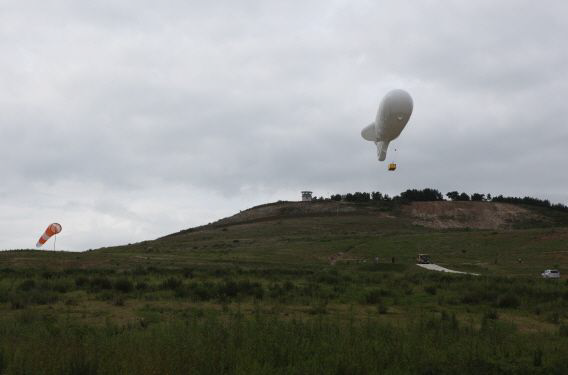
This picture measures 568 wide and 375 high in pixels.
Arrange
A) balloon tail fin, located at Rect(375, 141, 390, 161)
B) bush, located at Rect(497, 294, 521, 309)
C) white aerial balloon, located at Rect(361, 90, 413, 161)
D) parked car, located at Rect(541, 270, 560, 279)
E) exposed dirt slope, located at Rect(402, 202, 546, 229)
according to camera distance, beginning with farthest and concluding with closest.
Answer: exposed dirt slope, located at Rect(402, 202, 546, 229) → parked car, located at Rect(541, 270, 560, 279) → balloon tail fin, located at Rect(375, 141, 390, 161) → white aerial balloon, located at Rect(361, 90, 413, 161) → bush, located at Rect(497, 294, 521, 309)

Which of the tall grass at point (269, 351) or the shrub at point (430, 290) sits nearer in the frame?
the tall grass at point (269, 351)

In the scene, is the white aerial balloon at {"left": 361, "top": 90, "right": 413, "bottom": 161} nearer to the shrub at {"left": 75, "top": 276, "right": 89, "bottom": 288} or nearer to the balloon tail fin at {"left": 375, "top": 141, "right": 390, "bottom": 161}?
the balloon tail fin at {"left": 375, "top": 141, "right": 390, "bottom": 161}

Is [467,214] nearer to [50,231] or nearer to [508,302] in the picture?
[50,231]

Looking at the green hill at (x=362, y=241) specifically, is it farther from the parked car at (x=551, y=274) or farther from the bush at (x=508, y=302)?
the bush at (x=508, y=302)

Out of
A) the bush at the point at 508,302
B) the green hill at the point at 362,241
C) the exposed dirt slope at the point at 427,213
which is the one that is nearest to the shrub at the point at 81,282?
the green hill at the point at 362,241

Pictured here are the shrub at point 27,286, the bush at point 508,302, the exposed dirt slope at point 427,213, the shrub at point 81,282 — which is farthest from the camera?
the exposed dirt slope at point 427,213

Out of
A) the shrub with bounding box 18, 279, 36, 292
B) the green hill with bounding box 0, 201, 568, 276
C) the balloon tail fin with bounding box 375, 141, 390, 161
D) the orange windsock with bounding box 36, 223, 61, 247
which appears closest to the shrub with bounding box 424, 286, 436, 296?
the balloon tail fin with bounding box 375, 141, 390, 161

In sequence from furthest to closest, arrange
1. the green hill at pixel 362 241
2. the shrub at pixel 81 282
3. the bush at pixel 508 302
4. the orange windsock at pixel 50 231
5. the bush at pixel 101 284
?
the orange windsock at pixel 50 231, the green hill at pixel 362 241, the shrub at pixel 81 282, the bush at pixel 101 284, the bush at pixel 508 302

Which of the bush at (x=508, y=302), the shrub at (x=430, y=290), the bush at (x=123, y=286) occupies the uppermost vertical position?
the bush at (x=123, y=286)

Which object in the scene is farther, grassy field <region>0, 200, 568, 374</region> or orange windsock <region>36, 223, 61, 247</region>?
orange windsock <region>36, 223, 61, 247</region>

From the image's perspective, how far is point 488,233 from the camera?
60500 mm

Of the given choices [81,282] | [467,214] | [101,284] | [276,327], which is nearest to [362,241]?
[467,214]

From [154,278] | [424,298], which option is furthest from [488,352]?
[154,278]

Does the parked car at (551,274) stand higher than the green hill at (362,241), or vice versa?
the green hill at (362,241)
